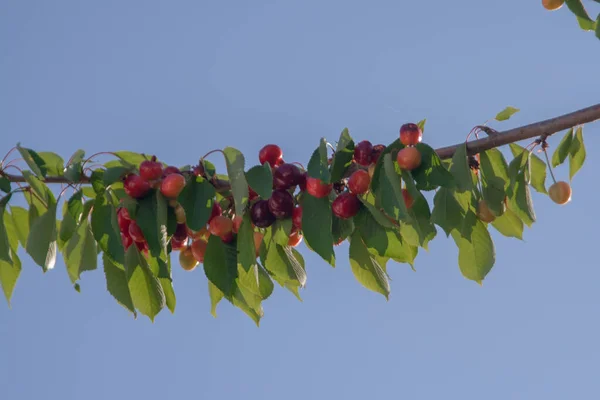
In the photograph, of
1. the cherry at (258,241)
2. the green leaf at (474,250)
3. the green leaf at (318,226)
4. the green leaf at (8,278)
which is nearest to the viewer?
the green leaf at (318,226)

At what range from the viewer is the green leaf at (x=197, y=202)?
7.77ft

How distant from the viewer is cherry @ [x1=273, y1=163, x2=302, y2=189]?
250cm

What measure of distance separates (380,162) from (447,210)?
0.24m

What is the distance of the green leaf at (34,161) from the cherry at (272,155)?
615 millimetres

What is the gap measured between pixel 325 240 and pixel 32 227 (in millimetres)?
786

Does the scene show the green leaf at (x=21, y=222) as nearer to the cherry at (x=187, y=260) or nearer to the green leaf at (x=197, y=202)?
the cherry at (x=187, y=260)

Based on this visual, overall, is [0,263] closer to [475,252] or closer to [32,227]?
[32,227]

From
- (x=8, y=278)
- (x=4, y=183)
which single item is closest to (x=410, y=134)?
(x=4, y=183)

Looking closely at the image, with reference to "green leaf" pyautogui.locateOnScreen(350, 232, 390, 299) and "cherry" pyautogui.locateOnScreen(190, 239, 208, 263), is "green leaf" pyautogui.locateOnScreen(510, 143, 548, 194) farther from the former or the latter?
"cherry" pyautogui.locateOnScreen(190, 239, 208, 263)

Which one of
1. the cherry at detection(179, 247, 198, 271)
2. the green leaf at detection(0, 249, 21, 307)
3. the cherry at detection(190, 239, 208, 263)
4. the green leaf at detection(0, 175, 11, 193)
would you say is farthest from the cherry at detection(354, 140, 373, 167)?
the green leaf at detection(0, 249, 21, 307)

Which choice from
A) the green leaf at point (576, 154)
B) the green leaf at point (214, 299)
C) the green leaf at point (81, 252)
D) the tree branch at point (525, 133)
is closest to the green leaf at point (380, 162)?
the tree branch at point (525, 133)

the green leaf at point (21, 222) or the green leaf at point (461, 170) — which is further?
the green leaf at point (21, 222)

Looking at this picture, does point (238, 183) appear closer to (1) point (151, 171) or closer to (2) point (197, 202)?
(2) point (197, 202)

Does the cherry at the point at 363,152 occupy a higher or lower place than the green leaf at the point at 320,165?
higher
